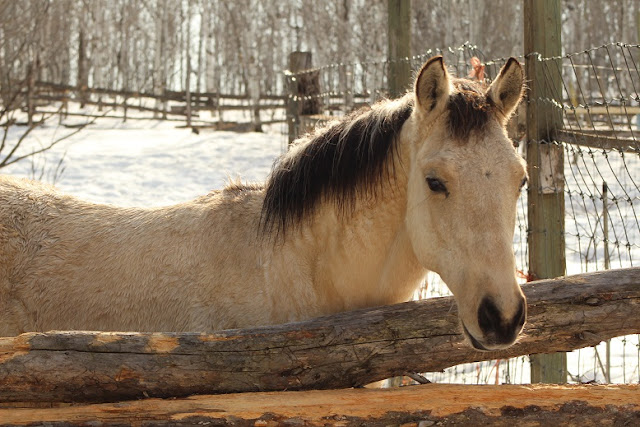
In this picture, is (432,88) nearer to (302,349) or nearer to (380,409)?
(302,349)

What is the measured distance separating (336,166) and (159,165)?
15.7 metres

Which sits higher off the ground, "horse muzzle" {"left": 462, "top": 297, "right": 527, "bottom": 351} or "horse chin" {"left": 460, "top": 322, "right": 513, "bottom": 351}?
"horse muzzle" {"left": 462, "top": 297, "right": 527, "bottom": 351}

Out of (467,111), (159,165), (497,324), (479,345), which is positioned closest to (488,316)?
(497,324)

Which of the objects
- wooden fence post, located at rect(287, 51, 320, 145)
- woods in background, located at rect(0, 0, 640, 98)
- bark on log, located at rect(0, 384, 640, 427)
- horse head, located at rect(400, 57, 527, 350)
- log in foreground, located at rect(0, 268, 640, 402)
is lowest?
bark on log, located at rect(0, 384, 640, 427)

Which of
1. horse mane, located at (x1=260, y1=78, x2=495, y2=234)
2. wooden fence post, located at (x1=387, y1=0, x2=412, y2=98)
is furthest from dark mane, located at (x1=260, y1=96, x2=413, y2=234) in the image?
wooden fence post, located at (x1=387, y1=0, x2=412, y2=98)

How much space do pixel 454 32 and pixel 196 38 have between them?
76.1ft

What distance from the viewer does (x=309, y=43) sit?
98.3ft

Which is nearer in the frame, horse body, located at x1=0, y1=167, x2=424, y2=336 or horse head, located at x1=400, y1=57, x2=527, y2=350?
horse head, located at x1=400, y1=57, x2=527, y2=350

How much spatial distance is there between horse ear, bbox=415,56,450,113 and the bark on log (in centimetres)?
122

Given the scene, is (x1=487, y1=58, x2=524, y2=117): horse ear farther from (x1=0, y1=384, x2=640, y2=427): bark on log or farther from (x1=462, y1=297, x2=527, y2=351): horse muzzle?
(x1=0, y1=384, x2=640, y2=427): bark on log

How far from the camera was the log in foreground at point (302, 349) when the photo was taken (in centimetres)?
253

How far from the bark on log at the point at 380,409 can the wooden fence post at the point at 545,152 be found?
5.40 ft

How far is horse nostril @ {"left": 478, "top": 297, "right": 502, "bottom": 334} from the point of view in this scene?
8.07ft

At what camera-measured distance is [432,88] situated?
2.94 meters
